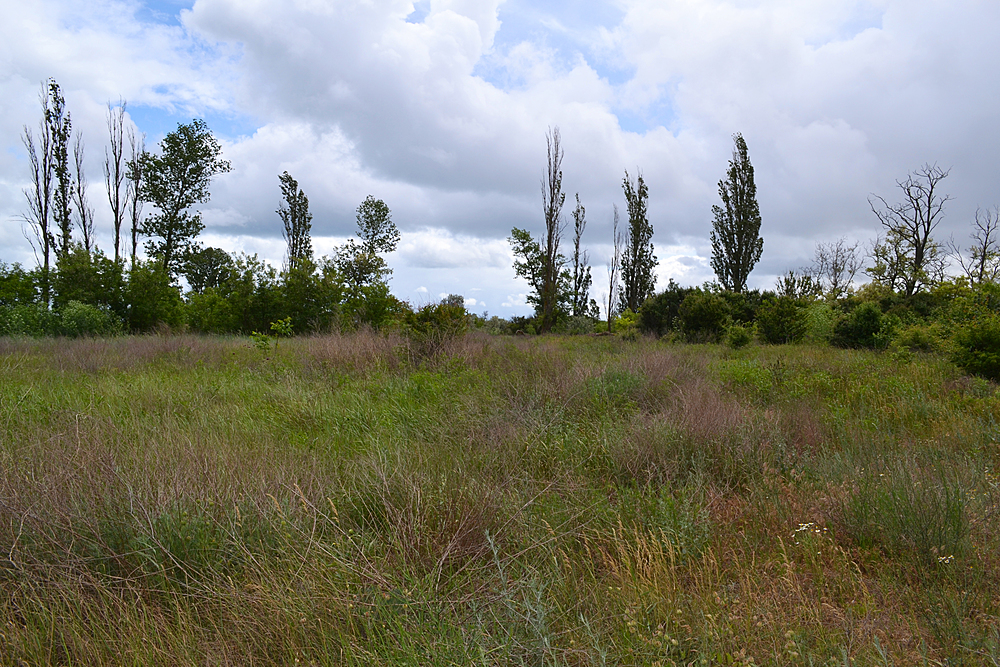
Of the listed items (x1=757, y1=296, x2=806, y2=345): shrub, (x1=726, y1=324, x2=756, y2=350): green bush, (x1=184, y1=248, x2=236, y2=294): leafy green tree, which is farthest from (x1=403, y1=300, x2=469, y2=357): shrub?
(x1=184, y1=248, x2=236, y2=294): leafy green tree

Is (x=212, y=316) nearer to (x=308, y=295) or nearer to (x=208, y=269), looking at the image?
(x=308, y=295)

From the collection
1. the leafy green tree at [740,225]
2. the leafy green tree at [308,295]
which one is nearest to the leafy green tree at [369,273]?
the leafy green tree at [308,295]

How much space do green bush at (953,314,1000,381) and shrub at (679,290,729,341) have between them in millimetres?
8821

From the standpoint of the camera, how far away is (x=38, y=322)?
54.7 feet

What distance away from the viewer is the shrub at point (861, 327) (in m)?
14.5

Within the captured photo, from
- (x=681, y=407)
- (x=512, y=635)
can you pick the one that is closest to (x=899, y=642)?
(x=512, y=635)

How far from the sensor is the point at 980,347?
28.9 ft

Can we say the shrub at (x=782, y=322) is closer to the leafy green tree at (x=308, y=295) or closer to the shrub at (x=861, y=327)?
the shrub at (x=861, y=327)

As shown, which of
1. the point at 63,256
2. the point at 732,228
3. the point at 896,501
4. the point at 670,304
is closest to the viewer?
the point at 896,501

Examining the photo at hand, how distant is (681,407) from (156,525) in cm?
457

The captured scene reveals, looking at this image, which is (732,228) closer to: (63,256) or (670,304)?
(670,304)

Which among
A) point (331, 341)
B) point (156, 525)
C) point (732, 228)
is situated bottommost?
point (156, 525)

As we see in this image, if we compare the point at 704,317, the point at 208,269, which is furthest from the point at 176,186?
the point at 704,317

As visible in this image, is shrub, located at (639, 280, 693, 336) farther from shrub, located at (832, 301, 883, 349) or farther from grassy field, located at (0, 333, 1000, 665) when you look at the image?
grassy field, located at (0, 333, 1000, 665)
